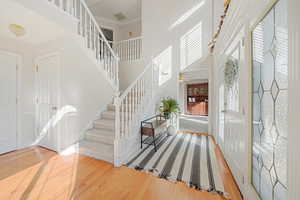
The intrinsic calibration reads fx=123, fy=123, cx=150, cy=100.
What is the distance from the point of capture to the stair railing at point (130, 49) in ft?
14.8

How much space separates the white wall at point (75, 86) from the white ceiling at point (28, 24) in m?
0.16

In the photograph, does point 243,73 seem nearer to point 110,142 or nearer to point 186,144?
point 186,144

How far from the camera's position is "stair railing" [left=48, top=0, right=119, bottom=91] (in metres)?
2.43

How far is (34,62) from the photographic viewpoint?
9.45ft

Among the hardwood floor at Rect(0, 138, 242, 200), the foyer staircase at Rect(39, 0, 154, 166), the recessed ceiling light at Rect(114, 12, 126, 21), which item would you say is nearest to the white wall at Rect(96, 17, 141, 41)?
the recessed ceiling light at Rect(114, 12, 126, 21)

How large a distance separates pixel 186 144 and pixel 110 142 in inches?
70.7

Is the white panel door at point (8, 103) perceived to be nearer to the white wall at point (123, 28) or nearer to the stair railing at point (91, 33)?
the stair railing at point (91, 33)

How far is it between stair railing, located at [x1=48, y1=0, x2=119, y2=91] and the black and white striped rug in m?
2.03

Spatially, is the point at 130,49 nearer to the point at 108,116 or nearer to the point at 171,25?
the point at 171,25

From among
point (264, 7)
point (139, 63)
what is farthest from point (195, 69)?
point (264, 7)

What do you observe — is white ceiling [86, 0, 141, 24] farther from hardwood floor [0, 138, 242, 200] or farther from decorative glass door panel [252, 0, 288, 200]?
hardwood floor [0, 138, 242, 200]

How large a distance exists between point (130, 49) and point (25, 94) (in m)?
3.31

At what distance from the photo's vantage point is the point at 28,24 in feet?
6.83

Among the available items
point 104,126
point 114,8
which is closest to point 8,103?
point 104,126
